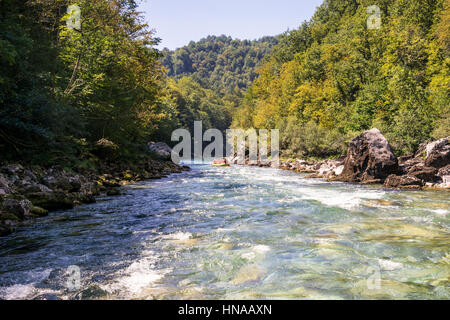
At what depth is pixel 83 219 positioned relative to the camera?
8750mm

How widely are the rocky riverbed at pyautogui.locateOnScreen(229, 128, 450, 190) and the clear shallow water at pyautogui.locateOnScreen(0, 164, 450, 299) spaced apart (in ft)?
17.0

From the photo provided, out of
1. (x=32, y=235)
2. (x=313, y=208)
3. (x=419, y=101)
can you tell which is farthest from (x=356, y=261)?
(x=419, y=101)

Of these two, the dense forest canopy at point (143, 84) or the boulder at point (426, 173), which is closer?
the dense forest canopy at point (143, 84)

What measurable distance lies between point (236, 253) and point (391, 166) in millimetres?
15143

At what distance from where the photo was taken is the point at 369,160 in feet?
59.7

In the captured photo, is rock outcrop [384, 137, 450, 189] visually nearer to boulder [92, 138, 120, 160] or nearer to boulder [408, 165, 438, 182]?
boulder [408, 165, 438, 182]

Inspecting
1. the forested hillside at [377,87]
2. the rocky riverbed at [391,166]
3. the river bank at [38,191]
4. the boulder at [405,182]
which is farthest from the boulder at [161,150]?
the boulder at [405,182]

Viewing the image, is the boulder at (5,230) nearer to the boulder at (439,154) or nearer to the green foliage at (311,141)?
the boulder at (439,154)

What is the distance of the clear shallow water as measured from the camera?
14.2 ft

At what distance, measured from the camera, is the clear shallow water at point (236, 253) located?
14.2 feet

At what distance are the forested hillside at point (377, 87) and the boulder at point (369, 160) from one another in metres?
5.61

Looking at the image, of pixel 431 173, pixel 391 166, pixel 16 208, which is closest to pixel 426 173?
pixel 431 173

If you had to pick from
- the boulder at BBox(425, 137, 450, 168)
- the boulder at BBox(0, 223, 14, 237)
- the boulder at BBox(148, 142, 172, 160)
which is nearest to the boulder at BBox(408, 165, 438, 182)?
the boulder at BBox(425, 137, 450, 168)

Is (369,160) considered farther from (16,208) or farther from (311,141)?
(311,141)
